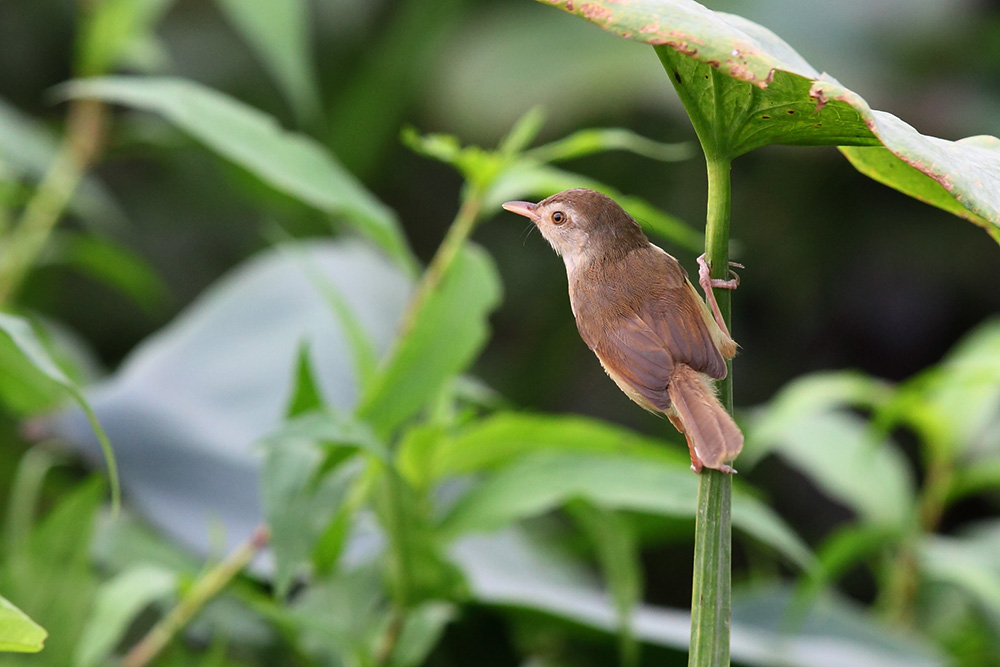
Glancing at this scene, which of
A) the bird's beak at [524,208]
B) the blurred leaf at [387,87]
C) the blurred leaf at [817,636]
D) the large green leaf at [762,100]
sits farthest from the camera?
the blurred leaf at [387,87]

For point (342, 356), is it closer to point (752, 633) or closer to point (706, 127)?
point (752, 633)

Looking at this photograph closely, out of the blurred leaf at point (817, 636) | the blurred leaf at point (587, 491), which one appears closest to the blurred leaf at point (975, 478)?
the blurred leaf at point (817, 636)

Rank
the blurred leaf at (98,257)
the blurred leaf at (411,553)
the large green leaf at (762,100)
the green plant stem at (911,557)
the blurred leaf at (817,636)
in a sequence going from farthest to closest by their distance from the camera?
1. the blurred leaf at (98,257)
2. the green plant stem at (911,557)
3. the blurred leaf at (817,636)
4. the blurred leaf at (411,553)
5. the large green leaf at (762,100)

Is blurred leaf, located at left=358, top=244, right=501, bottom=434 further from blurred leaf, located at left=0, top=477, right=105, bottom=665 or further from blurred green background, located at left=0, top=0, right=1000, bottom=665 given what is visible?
blurred green background, located at left=0, top=0, right=1000, bottom=665

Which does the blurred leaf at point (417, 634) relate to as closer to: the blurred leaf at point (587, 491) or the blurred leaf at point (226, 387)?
the blurred leaf at point (587, 491)

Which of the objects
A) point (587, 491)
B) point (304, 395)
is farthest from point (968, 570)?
point (304, 395)

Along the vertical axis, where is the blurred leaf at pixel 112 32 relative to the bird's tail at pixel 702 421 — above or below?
above

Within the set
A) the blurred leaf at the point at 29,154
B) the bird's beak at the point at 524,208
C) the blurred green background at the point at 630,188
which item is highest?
the blurred green background at the point at 630,188
